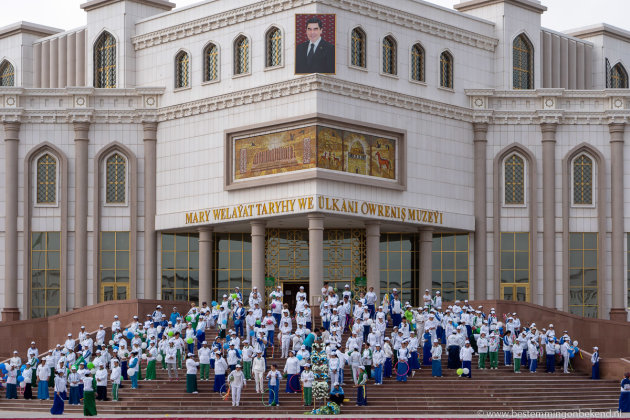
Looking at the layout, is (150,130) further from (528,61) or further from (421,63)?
(528,61)

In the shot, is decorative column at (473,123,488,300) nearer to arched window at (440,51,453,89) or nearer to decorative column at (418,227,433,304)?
arched window at (440,51,453,89)

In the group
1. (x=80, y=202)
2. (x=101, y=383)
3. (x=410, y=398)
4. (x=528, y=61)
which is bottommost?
(x=410, y=398)

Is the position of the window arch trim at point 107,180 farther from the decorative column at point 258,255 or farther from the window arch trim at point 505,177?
the window arch trim at point 505,177

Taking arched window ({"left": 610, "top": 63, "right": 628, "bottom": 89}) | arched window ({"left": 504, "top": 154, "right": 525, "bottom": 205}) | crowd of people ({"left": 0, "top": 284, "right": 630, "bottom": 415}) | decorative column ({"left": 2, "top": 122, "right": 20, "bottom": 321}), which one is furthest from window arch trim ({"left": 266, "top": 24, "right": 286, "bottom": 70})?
arched window ({"left": 610, "top": 63, "right": 628, "bottom": 89})

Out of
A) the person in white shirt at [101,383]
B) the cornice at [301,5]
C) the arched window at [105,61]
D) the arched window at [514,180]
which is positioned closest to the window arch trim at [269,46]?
the cornice at [301,5]

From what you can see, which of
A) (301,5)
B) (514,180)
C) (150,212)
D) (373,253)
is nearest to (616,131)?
(514,180)

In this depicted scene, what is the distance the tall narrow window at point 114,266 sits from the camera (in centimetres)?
6931

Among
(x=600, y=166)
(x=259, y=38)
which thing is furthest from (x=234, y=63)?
(x=600, y=166)

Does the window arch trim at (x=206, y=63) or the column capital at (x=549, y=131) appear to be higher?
the window arch trim at (x=206, y=63)

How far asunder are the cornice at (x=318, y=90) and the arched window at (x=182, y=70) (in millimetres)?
1286

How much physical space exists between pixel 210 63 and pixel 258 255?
32.4ft

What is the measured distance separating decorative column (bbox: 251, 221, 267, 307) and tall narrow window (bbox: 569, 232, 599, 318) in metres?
15.7

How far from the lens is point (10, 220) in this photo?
6944cm

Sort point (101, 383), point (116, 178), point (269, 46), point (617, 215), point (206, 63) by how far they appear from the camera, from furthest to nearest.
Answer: point (116, 178) → point (617, 215) → point (206, 63) → point (269, 46) → point (101, 383)
